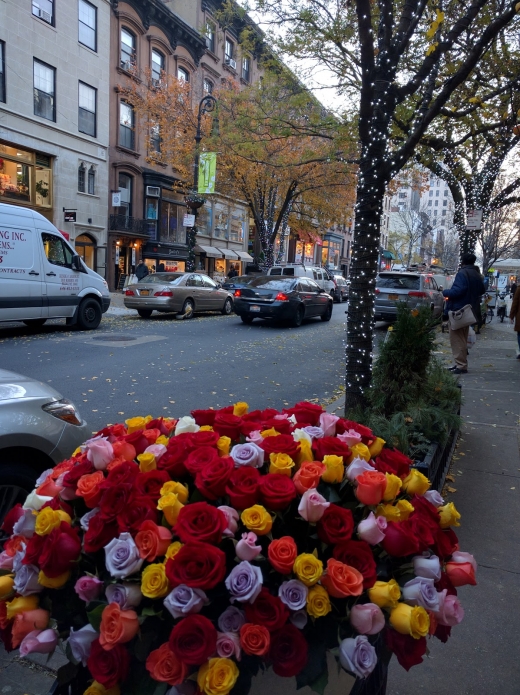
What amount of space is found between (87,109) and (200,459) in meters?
28.7

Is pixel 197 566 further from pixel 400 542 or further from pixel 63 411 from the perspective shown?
pixel 63 411

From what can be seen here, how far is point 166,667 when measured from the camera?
1.31 m

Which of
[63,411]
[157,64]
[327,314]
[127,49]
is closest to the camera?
[63,411]

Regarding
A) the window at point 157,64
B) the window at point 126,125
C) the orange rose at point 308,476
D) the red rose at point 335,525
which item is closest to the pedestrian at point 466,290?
the orange rose at point 308,476

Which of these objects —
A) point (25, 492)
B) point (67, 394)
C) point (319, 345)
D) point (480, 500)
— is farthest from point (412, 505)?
point (319, 345)

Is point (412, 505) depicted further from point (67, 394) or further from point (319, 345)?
point (319, 345)

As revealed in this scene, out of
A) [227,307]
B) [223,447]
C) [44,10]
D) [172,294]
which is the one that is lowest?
[227,307]

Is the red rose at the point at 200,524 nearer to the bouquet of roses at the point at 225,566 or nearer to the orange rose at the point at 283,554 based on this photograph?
the bouquet of roses at the point at 225,566

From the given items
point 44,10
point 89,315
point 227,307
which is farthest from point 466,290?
point 44,10

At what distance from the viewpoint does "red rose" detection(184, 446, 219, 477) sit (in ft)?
5.35

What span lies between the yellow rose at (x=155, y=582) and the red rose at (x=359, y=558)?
1.52ft

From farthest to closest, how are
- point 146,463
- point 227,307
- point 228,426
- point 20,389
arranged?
point 227,307 < point 20,389 < point 228,426 < point 146,463

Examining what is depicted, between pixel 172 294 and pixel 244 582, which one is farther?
pixel 172 294

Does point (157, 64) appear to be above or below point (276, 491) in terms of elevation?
above
